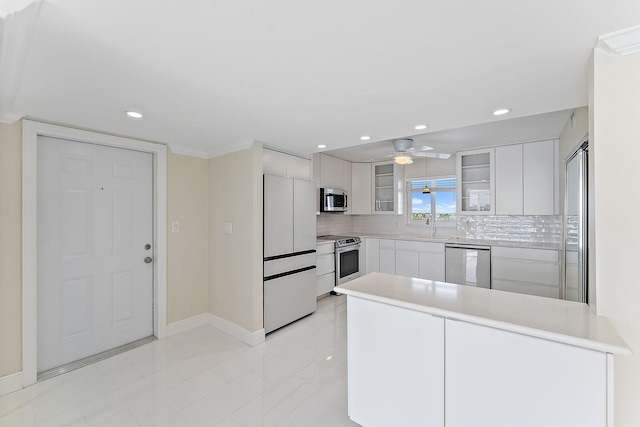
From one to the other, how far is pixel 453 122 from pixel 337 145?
1259mm

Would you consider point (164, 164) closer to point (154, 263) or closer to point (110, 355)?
point (154, 263)

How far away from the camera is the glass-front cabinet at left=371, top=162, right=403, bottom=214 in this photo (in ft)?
16.3

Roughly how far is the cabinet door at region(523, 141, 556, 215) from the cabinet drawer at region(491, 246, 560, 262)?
53 cm

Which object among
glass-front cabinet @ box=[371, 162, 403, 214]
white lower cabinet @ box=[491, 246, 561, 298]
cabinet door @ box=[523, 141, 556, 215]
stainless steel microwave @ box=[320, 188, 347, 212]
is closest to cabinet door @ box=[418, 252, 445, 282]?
white lower cabinet @ box=[491, 246, 561, 298]

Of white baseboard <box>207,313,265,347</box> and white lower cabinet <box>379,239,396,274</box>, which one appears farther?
white lower cabinet <box>379,239,396,274</box>

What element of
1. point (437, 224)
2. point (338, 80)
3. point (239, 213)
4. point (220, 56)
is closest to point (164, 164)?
point (239, 213)

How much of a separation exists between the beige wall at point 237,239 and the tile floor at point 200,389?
393 mm

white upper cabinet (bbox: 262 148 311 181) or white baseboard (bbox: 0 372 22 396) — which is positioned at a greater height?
white upper cabinet (bbox: 262 148 311 181)

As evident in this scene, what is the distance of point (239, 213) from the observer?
3.04 metres

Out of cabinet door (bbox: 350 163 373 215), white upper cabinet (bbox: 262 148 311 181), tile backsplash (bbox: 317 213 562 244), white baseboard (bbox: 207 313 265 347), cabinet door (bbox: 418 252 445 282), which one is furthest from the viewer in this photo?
cabinet door (bbox: 350 163 373 215)

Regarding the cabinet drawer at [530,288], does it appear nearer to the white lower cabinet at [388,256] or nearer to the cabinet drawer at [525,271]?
the cabinet drawer at [525,271]

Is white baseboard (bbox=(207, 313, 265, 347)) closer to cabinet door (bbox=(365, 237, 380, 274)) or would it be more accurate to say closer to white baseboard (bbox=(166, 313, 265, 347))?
A: white baseboard (bbox=(166, 313, 265, 347))

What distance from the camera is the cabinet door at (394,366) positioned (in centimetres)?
147

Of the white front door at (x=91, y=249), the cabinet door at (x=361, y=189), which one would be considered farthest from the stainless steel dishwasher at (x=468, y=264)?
the white front door at (x=91, y=249)
